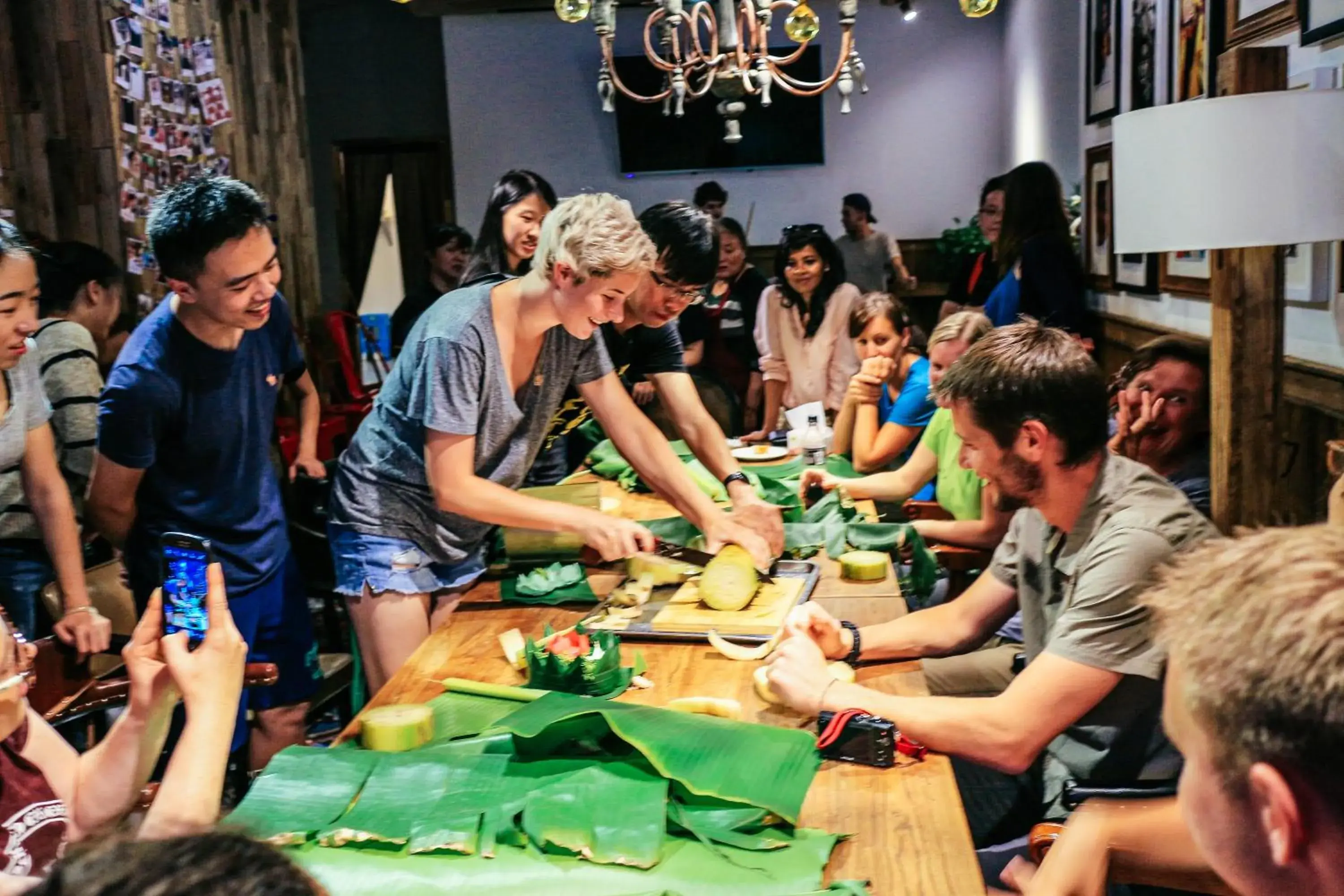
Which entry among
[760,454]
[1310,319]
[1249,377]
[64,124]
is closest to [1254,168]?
[1249,377]

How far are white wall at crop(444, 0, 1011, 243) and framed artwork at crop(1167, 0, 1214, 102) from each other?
523 cm

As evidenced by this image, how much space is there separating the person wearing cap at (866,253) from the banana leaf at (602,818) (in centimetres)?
729

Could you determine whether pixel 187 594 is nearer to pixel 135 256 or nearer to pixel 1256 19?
pixel 1256 19

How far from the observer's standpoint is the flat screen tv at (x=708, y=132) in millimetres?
9195

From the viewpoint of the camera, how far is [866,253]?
8531mm

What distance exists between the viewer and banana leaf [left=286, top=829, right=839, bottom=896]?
1.27m

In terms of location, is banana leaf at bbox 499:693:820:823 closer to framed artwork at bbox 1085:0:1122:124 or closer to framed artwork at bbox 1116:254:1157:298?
framed artwork at bbox 1116:254:1157:298

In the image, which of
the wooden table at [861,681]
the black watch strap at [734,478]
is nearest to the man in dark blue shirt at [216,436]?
the wooden table at [861,681]

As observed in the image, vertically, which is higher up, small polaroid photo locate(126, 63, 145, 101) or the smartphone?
→ small polaroid photo locate(126, 63, 145, 101)

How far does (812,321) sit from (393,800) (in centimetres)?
360

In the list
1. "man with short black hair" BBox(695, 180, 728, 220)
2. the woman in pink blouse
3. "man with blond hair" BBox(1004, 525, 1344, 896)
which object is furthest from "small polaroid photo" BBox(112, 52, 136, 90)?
"man with blond hair" BBox(1004, 525, 1344, 896)

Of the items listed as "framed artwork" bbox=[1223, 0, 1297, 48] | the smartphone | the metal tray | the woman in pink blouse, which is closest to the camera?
the smartphone

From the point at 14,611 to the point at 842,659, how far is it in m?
1.94

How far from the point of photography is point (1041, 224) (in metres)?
4.71
